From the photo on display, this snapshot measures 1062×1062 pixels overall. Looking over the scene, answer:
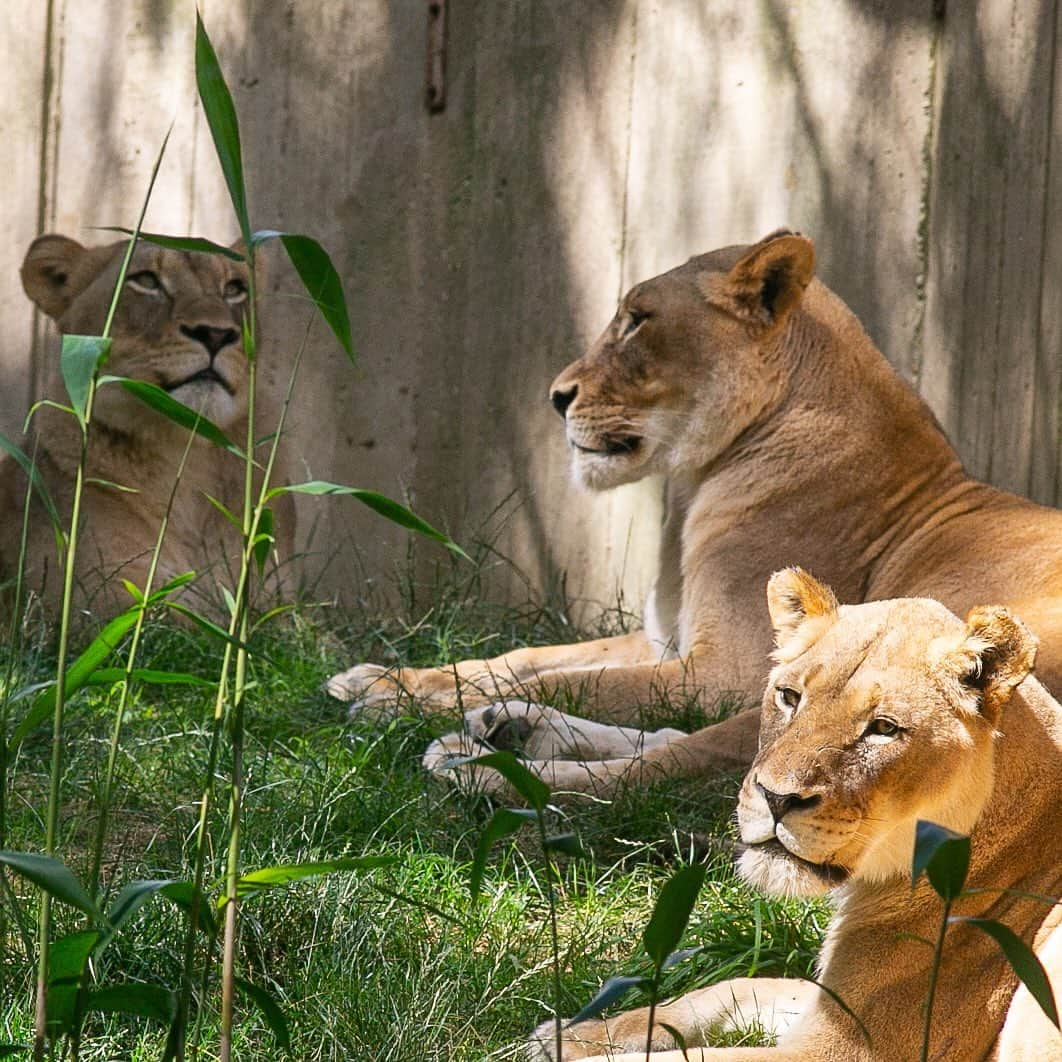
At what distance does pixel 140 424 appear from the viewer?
522 centimetres

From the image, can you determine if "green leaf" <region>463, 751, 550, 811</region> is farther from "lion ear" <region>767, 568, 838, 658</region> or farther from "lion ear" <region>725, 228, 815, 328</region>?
"lion ear" <region>725, 228, 815, 328</region>

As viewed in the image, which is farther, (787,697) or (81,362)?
(787,697)

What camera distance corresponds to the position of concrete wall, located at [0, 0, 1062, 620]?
5.64 metres

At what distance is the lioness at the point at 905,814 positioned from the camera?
2373 mm

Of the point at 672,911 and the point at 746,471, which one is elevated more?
the point at 672,911

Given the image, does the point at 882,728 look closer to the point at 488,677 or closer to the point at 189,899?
the point at 189,899

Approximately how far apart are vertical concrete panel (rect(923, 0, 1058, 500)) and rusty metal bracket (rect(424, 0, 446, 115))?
1760mm

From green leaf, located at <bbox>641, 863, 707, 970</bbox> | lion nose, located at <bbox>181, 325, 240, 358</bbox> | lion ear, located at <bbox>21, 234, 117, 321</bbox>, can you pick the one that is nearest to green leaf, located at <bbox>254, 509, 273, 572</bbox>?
green leaf, located at <bbox>641, 863, 707, 970</bbox>

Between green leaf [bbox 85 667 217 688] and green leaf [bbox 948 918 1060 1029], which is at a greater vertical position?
green leaf [bbox 85 667 217 688]

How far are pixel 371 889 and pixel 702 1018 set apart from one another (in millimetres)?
649

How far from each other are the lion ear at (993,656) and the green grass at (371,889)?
623 millimetres

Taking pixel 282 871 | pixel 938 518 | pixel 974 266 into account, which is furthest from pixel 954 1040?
pixel 974 266

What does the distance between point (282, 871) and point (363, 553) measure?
4.47m

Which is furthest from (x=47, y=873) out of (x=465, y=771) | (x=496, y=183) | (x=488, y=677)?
(x=496, y=183)
